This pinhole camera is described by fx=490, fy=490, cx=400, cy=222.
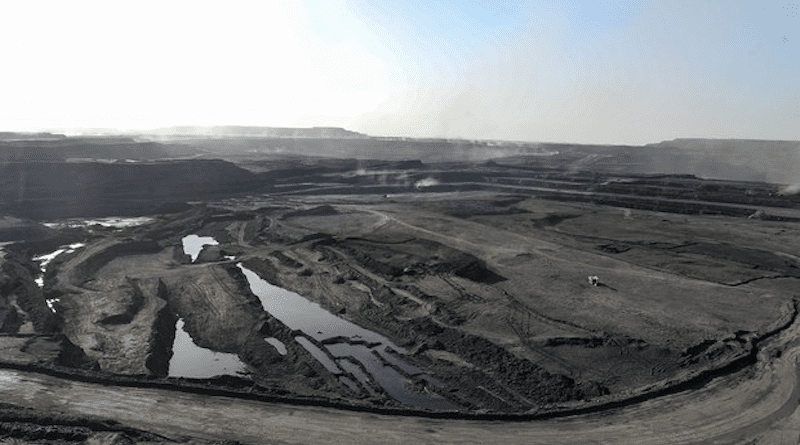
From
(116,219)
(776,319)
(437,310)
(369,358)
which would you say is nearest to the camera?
(369,358)

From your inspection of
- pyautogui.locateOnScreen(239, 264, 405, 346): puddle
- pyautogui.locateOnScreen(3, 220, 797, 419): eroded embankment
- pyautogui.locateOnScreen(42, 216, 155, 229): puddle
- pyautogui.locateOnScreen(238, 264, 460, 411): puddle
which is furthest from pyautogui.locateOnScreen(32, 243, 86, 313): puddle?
pyautogui.locateOnScreen(238, 264, 460, 411): puddle

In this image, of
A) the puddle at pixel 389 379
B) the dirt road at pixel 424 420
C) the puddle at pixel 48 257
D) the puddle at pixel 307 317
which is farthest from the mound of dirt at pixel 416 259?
the puddle at pixel 48 257

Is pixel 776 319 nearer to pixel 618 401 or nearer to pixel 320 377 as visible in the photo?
pixel 618 401

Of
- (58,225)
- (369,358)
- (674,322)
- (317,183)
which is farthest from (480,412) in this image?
(317,183)

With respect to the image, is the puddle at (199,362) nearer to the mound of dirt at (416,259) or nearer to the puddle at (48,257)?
the puddle at (48,257)

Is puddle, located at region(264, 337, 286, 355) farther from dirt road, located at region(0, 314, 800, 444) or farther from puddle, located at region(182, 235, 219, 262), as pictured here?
puddle, located at region(182, 235, 219, 262)

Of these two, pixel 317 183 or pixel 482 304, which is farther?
pixel 317 183

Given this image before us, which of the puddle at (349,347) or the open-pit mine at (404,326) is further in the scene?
the puddle at (349,347)
